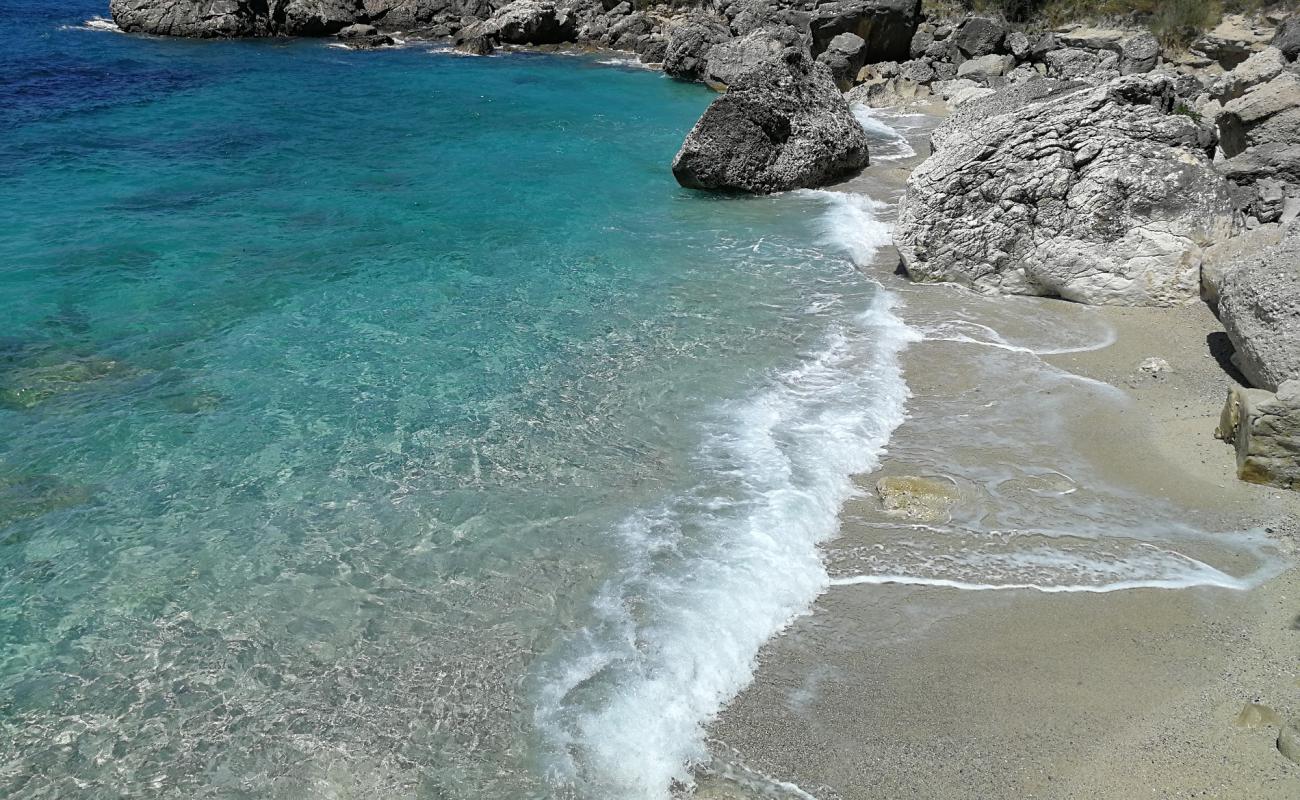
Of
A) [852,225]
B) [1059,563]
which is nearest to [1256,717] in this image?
[1059,563]

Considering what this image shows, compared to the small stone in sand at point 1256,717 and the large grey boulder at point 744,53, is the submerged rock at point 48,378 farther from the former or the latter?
the large grey boulder at point 744,53

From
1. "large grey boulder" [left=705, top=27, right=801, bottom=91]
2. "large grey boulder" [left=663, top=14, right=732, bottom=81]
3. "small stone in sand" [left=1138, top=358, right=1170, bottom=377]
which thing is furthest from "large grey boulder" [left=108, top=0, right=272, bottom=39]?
"small stone in sand" [left=1138, top=358, right=1170, bottom=377]

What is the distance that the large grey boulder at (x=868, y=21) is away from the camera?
32.6m

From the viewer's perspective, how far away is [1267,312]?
918 centimetres

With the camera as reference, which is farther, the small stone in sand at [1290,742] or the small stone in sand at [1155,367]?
the small stone in sand at [1155,367]

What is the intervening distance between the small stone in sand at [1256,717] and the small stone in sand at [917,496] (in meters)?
2.69

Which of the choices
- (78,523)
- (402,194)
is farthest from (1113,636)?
(402,194)

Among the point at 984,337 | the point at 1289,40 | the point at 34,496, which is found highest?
the point at 1289,40

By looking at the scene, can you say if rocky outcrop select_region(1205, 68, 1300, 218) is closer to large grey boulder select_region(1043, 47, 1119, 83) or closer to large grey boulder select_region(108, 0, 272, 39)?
large grey boulder select_region(1043, 47, 1119, 83)

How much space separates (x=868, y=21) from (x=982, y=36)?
4.09m

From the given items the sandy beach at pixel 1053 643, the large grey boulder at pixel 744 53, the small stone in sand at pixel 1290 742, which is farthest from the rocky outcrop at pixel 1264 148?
the small stone in sand at pixel 1290 742

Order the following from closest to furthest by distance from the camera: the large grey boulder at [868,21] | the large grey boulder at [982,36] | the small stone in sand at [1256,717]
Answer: the small stone in sand at [1256,717] → the large grey boulder at [982,36] → the large grey boulder at [868,21]

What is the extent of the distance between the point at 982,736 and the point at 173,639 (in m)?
5.84

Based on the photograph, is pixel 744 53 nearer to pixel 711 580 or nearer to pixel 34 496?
pixel 711 580
